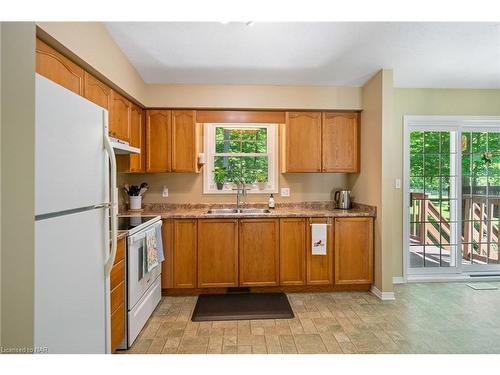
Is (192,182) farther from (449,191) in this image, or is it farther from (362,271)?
(449,191)

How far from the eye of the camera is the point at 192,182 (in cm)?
361

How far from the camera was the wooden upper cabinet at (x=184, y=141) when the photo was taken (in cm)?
329

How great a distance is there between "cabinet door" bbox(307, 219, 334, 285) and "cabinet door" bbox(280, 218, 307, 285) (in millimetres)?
58

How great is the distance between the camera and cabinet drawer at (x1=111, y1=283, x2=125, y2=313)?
180 centimetres

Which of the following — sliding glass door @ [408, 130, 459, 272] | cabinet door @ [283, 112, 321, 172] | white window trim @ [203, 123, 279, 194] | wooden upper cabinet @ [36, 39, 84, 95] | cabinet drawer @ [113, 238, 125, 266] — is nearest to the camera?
wooden upper cabinet @ [36, 39, 84, 95]

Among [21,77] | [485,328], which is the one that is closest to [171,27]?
[21,77]

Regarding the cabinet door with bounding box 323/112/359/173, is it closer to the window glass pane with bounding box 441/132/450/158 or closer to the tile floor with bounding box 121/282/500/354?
the window glass pane with bounding box 441/132/450/158

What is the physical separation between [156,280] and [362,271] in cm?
232

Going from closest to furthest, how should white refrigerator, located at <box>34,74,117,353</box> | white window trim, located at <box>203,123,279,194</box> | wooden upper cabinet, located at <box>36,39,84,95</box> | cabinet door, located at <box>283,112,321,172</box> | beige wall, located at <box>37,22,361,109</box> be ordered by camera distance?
white refrigerator, located at <box>34,74,117,353</box> < wooden upper cabinet, located at <box>36,39,84,95</box> < beige wall, located at <box>37,22,361,109</box> < cabinet door, located at <box>283,112,321,172</box> < white window trim, located at <box>203,123,279,194</box>

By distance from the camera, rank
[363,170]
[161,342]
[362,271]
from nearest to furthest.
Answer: [161,342] < [362,271] < [363,170]

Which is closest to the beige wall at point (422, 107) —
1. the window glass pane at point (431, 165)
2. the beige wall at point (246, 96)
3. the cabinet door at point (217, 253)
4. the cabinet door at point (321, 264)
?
the window glass pane at point (431, 165)

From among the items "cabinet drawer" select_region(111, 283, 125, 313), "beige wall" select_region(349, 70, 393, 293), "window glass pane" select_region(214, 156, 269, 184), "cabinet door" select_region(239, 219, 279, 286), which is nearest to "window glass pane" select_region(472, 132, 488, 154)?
"beige wall" select_region(349, 70, 393, 293)

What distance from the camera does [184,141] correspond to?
10.8ft

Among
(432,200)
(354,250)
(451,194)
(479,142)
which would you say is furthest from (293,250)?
(479,142)
